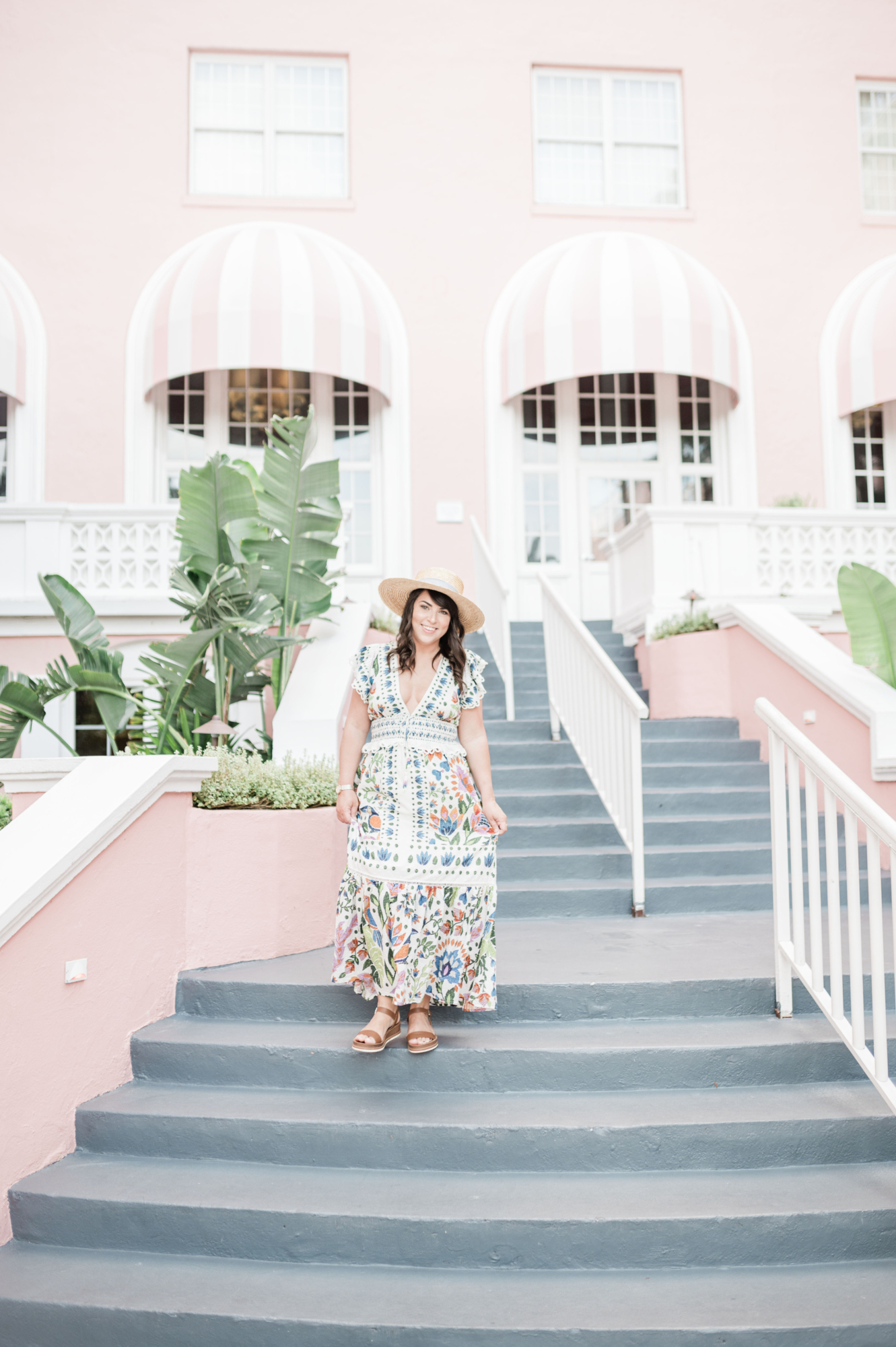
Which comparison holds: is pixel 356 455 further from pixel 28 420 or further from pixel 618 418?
pixel 28 420

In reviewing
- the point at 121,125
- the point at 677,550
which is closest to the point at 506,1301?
the point at 677,550

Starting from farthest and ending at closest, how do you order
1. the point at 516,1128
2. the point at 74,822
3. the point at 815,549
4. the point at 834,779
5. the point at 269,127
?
the point at 269,127 → the point at 815,549 → the point at 74,822 → the point at 834,779 → the point at 516,1128

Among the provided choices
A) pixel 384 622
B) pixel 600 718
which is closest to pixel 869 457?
pixel 384 622

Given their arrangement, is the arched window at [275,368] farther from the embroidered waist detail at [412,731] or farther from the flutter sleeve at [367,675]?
the embroidered waist detail at [412,731]

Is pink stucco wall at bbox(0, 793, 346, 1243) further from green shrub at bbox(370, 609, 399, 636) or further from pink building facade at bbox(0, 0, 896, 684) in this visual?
pink building facade at bbox(0, 0, 896, 684)

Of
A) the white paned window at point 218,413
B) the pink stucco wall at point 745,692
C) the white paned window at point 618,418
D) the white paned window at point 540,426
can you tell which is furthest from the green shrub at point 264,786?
the white paned window at point 618,418

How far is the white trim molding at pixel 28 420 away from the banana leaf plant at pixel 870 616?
8.68 meters

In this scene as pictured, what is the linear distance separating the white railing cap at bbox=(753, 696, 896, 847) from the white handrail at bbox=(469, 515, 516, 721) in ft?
11.6

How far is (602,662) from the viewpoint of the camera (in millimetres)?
5637

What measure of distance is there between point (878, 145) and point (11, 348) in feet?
35.5

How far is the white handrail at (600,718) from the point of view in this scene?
5.16 metres

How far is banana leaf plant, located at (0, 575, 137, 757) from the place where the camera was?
18.1 feet

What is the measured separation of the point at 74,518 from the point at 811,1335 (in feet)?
26.4

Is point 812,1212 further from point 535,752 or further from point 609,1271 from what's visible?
point 535,752
